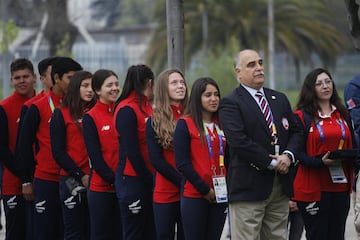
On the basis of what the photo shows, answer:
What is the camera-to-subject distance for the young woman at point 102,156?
30.7ft

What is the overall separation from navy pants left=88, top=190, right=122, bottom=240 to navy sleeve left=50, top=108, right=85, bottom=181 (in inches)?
11.9

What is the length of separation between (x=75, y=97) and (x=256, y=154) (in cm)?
257

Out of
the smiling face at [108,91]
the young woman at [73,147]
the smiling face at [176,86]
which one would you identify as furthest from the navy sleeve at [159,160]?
the young woman at [73,147]

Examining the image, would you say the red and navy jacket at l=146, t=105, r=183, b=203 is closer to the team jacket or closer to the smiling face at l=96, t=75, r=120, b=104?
the smiling face at l=96, t=75, r=120, b=104

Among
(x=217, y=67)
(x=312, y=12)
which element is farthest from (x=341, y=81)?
(x=217, y=67)

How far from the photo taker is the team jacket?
9.20 metres

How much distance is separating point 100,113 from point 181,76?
1060mm

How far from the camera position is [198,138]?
8406mm

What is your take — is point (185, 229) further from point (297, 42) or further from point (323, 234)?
point (297, 42)

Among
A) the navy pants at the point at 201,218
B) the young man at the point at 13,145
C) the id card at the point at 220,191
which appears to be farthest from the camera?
the young man at the point at 13,145

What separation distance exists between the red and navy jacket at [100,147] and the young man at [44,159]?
72cm

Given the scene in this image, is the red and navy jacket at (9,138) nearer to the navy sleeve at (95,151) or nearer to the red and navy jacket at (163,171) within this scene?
the navy sleeve at (95,151)

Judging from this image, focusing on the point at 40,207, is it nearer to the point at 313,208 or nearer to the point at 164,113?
the point at 164,113

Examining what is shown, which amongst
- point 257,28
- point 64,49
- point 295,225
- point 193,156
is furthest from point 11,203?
point 257,28
